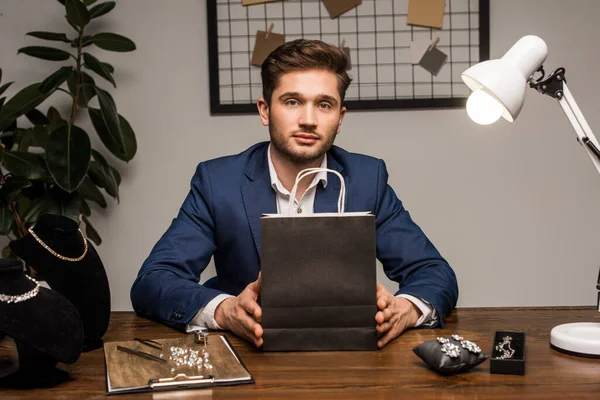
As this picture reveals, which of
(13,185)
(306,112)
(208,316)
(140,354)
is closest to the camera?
(140,354)

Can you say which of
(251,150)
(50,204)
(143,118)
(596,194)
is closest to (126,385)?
(251,150)

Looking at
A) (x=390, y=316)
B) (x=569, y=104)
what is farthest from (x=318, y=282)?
(x=569, y=104)

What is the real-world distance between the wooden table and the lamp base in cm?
2

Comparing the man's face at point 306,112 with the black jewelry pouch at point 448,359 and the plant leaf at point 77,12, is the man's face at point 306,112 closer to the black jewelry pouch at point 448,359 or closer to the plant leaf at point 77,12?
the black jewelry pouch at point 448,359

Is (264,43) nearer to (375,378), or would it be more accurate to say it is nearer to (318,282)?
(318,282)

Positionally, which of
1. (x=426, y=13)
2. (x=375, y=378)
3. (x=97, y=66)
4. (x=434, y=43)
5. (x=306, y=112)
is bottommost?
(x=375, y=378)

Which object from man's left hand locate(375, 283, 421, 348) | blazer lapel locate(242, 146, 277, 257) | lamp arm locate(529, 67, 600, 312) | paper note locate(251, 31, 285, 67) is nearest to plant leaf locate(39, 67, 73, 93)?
paper note locate(251, 31, 285, 67)

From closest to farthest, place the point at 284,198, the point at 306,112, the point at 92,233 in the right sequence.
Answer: the point at 306,112
the point at 284,198
the point at 92,233

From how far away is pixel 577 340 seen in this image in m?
1.28

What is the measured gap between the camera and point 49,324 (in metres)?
1.17

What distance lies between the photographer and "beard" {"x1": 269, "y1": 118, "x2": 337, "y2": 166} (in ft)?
6.07

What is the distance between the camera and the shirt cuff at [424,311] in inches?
60.5

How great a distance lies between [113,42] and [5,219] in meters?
0.77

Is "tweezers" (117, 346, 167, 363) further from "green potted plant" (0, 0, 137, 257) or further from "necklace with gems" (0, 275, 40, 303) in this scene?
"green potted plant" (0, 0, 137, 257)
